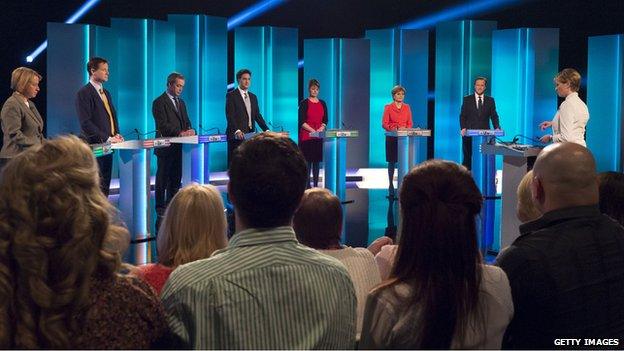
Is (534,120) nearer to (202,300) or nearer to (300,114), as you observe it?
(300,114)

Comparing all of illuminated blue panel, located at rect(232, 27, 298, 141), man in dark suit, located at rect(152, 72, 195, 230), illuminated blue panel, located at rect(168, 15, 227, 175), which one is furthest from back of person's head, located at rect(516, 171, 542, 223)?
illuminated blue panel, located at rect(232, 27, 298, 141)

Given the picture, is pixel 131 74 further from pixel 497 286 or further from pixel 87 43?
pixel 497 286

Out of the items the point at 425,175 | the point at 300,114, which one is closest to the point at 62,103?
the point at 300,114

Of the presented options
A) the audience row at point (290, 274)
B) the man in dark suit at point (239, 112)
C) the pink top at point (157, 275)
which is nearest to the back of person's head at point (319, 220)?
the pink top at point (157, 275)

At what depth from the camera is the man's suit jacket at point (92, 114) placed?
5949mm

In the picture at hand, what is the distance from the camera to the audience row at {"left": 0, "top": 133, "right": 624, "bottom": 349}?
1.24 meters

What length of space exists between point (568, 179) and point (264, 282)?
0.84 meters

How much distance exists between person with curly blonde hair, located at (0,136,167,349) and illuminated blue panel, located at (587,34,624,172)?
29.4 ft

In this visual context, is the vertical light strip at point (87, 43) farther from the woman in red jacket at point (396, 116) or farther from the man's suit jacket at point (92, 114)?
the woman in red jacket at point (396, 116)

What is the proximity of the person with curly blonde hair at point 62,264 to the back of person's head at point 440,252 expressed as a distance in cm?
53

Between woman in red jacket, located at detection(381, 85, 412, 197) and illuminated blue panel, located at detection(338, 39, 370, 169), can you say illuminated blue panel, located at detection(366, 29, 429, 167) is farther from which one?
woman in red jacket, located at detection(381, 85, 412, 197)

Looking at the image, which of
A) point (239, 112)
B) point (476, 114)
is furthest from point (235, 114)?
point (476, 114)

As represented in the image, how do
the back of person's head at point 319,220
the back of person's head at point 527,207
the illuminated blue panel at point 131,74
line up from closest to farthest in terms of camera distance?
1. the back of person's head at point 319,220
2. the back of person's head at point 527,207
3. the illuminated blue panel at point 131,74

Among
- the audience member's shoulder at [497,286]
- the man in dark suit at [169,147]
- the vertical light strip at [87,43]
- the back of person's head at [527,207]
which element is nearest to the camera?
the audience member's shoulder at [497,286]
